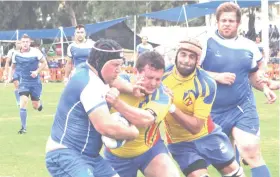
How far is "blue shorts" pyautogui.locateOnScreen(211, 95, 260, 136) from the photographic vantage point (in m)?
7.95

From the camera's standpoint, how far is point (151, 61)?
6.08 meters

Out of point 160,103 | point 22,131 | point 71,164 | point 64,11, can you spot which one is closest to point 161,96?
point 160,103

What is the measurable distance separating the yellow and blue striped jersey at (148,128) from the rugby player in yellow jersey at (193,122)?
0.68 ft

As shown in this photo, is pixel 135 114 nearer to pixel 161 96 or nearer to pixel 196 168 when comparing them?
pixel 161 96

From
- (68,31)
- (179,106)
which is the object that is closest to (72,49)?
(179,106)

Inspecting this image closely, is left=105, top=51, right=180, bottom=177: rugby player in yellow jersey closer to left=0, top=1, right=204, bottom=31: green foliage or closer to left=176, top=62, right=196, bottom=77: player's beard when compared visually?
left=176, top=62, right=196, bottom=77: player's beard

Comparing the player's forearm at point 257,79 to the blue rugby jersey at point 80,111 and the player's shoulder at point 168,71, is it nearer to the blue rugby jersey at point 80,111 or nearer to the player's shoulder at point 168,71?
the player's shoulder at point 168,71

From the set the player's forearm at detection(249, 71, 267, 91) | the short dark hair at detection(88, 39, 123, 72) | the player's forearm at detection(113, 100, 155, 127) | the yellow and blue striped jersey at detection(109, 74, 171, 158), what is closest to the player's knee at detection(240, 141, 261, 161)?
the player's forearm at detection(249, 71, 267, 91)

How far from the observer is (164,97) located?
20.8 feet

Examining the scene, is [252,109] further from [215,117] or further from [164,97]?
[164,97]

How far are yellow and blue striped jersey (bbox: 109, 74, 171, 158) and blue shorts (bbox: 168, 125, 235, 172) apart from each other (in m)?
0.64

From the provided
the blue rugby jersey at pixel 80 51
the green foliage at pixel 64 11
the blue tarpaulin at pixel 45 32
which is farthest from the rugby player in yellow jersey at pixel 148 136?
the green foliage at pixel 64 11

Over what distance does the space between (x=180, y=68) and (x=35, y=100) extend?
420 inches

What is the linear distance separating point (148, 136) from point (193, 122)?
0.53 m
